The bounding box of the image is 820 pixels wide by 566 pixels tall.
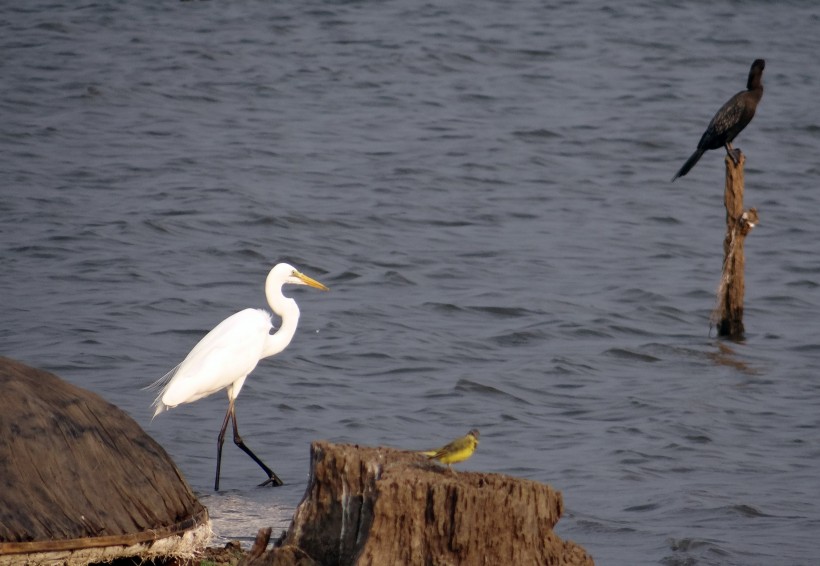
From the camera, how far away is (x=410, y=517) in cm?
410

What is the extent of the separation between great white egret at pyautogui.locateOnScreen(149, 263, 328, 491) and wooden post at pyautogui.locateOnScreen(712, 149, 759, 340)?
4.72 meters

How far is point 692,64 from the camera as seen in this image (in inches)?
1029

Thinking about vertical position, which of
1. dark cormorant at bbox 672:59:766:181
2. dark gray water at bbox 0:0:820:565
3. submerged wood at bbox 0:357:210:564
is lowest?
dark gray water at bbox 0:0:820:565

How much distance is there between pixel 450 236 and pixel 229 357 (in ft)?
28.9

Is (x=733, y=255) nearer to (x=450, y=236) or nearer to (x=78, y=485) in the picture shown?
(x=450, y=236)

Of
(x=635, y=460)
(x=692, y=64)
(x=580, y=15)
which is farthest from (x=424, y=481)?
(x=580, y=15)

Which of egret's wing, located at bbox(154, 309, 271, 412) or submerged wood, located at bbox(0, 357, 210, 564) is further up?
submerged wood, located at bbox(0, 357, 210, 564)

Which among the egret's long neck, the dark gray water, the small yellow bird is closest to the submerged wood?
the small yellow bird

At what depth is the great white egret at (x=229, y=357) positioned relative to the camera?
8539 mm

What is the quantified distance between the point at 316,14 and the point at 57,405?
77.1ft

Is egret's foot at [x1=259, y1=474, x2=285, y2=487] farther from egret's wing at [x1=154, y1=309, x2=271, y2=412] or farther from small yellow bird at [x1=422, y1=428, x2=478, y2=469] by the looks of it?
small yellow bird at [x1=422, y1=428, x2=478, y2=469]

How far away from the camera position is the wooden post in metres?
11.7

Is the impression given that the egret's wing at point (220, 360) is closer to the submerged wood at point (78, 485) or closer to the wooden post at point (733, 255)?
the submerged wood at point (78, 485)

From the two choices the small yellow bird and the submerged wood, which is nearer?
the submerged wood
